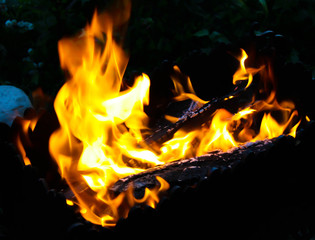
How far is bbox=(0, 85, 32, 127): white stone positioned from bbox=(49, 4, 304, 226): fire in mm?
843

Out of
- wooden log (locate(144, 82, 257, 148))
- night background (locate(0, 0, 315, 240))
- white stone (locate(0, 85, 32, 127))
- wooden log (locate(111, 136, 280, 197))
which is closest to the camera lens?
wooden log (locate(111, 136, 280, 197))

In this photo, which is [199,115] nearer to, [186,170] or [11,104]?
[186,170]

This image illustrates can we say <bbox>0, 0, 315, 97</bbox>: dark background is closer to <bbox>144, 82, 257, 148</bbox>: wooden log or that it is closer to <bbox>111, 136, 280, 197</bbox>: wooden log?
<bbox>144, 82, 257, 148</bbox>: wooden log

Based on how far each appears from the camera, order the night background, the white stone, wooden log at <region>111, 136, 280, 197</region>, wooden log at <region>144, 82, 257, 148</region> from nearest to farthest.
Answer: wooden log at <region>111, 136, 280, 197</region> < wooden log at <region>144, 82, 257, 148</region> < the white stone < the night background

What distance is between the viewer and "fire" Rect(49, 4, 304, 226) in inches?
90.4

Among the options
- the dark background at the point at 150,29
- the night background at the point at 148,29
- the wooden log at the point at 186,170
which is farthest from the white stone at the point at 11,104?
the wooden log at the point at 186,170

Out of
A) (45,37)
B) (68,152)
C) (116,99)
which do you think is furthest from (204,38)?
(68,152)

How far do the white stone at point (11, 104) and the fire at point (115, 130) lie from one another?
2.77ft

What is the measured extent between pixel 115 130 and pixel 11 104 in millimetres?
1239

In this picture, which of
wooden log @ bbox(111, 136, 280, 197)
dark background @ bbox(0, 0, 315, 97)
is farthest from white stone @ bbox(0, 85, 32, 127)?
wooden log @ bbox(111, 136, 280, 197)

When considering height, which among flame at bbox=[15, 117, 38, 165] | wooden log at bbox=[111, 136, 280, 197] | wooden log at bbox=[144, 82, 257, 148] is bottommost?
wooden log at bbox=[111, 136, 280, 197]

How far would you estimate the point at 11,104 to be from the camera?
11.3 ft

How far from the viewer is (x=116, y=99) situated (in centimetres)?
270

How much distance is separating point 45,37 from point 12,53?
46 centimetres
